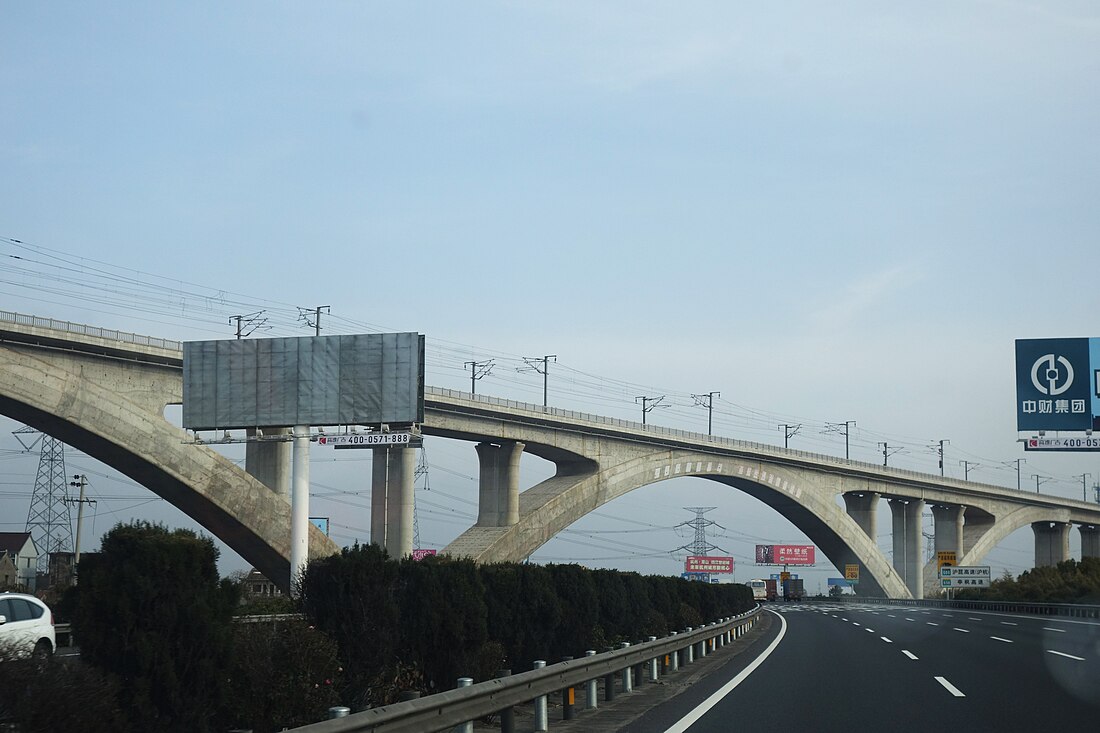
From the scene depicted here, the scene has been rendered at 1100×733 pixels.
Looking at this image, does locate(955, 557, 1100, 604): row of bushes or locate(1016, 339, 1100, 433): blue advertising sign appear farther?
locate(955, 557, 1100, 604): row of bushes

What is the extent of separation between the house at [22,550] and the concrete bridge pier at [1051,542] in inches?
4587

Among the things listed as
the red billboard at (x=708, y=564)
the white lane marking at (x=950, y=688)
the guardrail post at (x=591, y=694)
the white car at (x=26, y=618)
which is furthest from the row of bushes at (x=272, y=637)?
the red billboard at (x=708, y=564)

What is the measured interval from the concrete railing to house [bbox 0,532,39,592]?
9118 cm

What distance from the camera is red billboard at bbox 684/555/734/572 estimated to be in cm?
12069

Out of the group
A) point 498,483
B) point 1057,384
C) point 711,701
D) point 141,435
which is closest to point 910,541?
point 498,483

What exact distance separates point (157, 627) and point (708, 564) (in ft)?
382

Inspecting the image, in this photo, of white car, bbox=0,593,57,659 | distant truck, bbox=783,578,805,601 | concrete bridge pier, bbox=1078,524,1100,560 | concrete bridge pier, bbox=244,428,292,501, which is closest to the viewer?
white car, bbox=0,593,57,659

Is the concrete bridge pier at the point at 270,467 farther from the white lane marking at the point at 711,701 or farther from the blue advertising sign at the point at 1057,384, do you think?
the white lane marking at the point at 711,701

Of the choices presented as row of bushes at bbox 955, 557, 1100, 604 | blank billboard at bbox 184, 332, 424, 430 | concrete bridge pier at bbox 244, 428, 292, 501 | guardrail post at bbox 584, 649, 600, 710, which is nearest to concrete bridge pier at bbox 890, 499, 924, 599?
row of bushes at bbox 955, 557, 1100, 604

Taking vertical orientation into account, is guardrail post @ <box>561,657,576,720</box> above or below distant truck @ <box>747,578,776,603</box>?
above

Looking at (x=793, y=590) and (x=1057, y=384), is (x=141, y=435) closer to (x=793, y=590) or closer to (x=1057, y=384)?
(x=1057, y=384)

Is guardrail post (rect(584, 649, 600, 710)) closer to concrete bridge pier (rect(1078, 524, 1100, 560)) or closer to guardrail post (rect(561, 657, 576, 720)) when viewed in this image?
guardrail post (rect(561, 657, 576, 720))

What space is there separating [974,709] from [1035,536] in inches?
5797

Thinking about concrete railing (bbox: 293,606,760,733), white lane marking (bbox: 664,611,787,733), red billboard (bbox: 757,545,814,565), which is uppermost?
concrete railing (bbox: 293,606,760,733)
